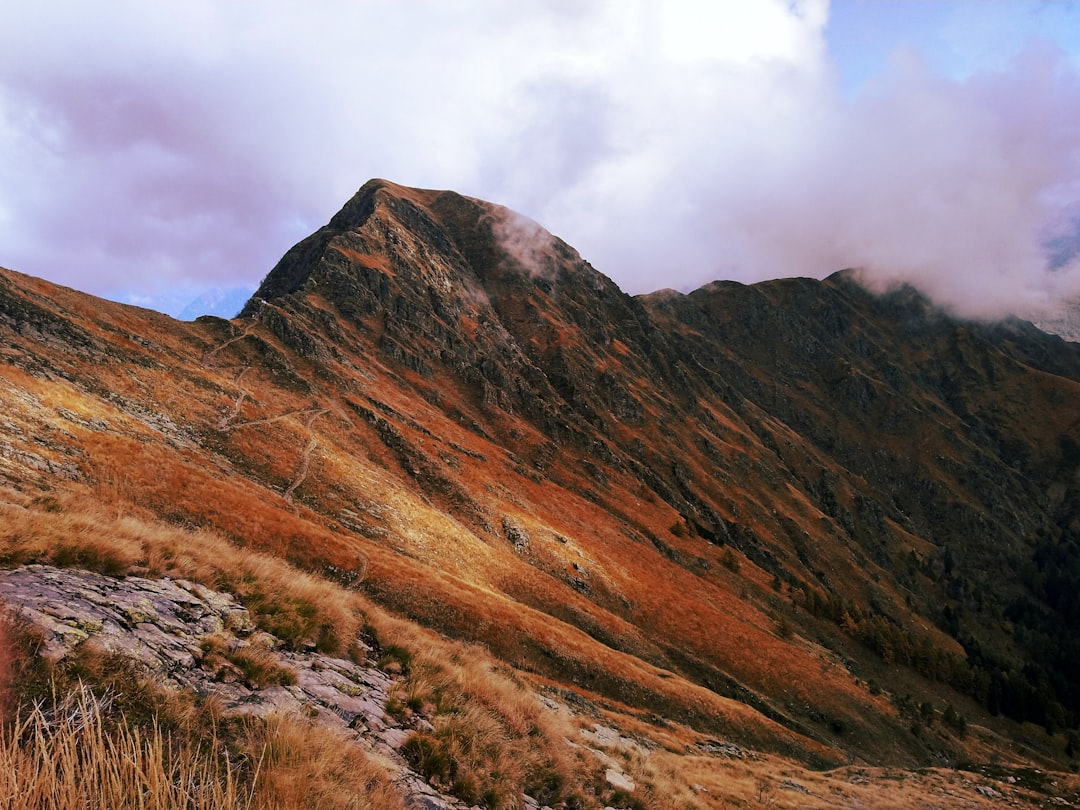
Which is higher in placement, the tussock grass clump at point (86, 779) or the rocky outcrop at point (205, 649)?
the tussock grass clump at point (86, 779)

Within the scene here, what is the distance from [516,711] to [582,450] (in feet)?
373

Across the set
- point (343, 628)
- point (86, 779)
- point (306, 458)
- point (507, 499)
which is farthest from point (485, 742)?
point (507, 499)

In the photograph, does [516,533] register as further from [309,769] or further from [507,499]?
[309,769]

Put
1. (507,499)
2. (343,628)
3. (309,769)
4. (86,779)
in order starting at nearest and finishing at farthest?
(86,779)
(309,769)
(343,628)
(507,499)

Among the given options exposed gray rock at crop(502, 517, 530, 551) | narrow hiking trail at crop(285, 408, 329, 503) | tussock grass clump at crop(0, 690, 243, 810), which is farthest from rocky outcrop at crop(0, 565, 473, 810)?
exposed gray rock at crop(502, 517, 530, 551)

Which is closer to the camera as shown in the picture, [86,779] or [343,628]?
[86,779]

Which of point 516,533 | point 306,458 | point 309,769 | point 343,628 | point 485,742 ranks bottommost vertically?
point 485,742

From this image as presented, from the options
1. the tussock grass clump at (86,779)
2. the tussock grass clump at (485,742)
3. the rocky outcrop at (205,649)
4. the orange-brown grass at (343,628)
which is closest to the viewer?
the tussock grass clump at (86,779)

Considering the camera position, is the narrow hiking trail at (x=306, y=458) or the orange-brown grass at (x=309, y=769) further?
the narrow hiking trail at (x=306, y=458)

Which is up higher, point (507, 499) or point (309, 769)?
point (507, 499)

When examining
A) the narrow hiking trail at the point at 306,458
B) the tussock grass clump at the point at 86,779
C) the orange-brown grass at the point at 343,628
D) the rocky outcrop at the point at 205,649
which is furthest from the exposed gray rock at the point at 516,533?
the tussock grass clump at the point at 86,779

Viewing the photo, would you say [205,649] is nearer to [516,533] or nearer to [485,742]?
[485,742]

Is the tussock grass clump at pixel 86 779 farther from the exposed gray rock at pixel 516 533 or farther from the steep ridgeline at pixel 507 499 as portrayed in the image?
the exposed gray rock at pixel 516 533

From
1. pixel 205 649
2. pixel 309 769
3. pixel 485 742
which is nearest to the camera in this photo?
pixel 309 769
